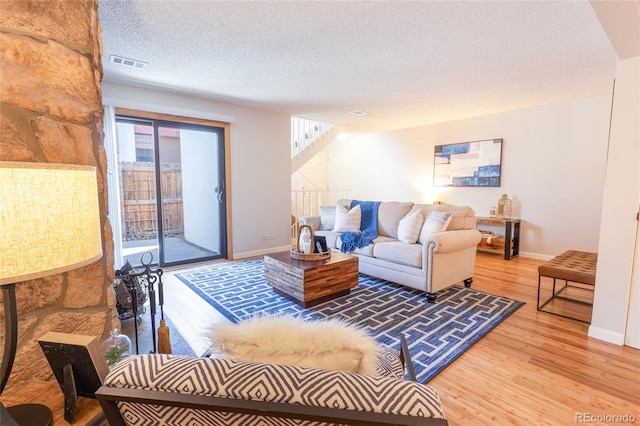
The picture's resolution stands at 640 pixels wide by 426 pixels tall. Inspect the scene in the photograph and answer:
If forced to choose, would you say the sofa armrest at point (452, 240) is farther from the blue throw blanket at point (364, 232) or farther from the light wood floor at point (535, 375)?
the blue throw blanket at point (364, 232)

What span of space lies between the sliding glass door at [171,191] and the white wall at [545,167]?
381cm

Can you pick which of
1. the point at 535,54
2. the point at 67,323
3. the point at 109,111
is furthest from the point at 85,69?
→ the point at 535,54

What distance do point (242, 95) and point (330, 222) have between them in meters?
2.07

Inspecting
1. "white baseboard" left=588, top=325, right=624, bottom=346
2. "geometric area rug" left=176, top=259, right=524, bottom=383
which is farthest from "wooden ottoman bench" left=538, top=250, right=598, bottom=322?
"geometric area rug" left=176, top=259, right=524, bottom=383

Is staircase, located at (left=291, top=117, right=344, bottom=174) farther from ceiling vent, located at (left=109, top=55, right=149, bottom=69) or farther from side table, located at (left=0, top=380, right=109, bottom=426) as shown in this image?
side table, located at (left=0, top=380, right=109, bottom=426)

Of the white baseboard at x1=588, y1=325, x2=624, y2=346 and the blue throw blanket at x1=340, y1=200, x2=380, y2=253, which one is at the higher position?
the blue throw blanket at x1=340, y1=200, x2=380, y2=253

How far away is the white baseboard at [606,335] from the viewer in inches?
82.3

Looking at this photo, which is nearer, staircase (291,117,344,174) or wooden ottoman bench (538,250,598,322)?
wooden ottoman bench (538,250,598,322)

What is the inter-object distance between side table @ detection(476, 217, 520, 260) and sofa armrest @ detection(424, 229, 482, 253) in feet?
5.25

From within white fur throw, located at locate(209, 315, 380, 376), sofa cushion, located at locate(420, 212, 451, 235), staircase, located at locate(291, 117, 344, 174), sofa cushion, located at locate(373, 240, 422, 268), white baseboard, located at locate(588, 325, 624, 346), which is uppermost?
staircase, located at locate(291, 117, 344, 174)

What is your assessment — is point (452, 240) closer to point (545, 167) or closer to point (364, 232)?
point (364, 232)

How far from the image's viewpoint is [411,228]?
3262 millimetres

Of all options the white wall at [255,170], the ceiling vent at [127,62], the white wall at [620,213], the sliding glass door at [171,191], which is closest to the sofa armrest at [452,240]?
the white wall at [620,213]

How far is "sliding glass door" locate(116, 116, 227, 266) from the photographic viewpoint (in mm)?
3771
